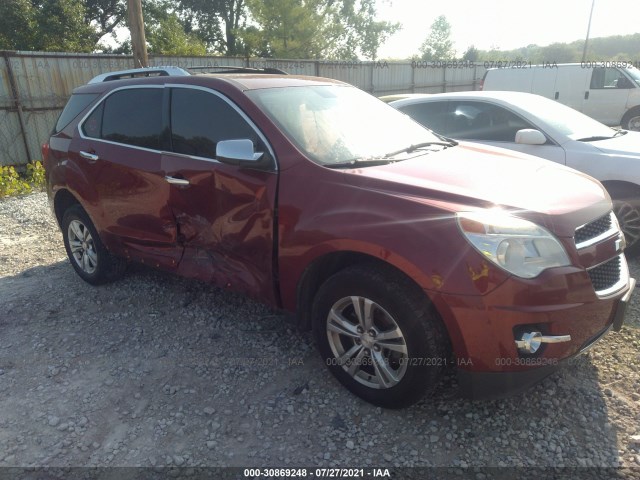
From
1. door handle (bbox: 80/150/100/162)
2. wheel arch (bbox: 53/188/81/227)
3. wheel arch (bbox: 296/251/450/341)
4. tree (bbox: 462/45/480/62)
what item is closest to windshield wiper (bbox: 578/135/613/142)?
wheel arch (bbox: 296/251/450/341)

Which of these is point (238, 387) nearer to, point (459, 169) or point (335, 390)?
point (335, 390)

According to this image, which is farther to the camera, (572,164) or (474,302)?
(572,164)

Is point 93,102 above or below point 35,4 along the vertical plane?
below

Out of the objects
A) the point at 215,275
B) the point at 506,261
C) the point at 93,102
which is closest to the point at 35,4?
the point at 93,102

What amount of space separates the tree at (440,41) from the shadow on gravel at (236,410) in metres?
47.9

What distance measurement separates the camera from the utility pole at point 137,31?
7414 mm

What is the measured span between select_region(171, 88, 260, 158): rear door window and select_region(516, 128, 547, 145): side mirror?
3216 millimetres

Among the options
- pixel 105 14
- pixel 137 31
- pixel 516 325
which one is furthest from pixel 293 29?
pixel 516 325

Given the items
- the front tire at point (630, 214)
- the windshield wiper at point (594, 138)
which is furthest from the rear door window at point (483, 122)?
the front tire at point (630, 214)

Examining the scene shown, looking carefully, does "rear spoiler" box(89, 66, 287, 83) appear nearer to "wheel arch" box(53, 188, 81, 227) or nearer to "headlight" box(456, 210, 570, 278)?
"wheel arch" box(53, 188, 81, 227)

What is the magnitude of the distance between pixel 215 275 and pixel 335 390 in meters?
1.19

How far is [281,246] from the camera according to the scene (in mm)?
3027

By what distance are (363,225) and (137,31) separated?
6559 mm

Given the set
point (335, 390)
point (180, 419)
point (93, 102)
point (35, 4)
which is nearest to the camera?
point (180, 419)
